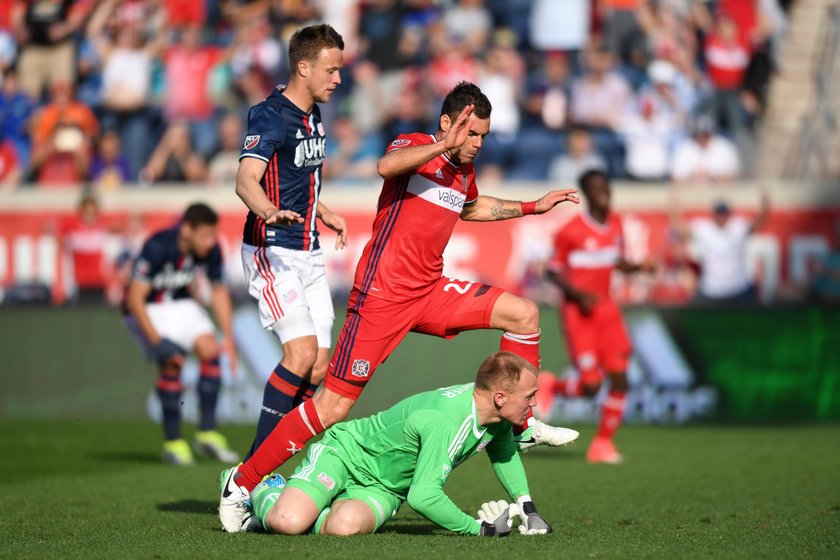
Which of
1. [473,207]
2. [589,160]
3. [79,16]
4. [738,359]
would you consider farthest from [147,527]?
[79,16]

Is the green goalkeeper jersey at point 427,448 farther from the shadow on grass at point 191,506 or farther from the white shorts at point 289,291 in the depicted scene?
the shadow on grass at point 191,506

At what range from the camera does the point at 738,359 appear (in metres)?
15.1

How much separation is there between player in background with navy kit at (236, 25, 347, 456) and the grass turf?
1.02 m

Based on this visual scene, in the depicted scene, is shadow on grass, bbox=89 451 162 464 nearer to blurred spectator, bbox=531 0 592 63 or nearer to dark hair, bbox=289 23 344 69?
dark hair, bbox=289 23 344 69

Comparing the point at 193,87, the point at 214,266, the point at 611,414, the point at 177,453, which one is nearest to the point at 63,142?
the point at 193,87

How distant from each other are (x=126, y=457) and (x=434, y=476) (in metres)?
6.37

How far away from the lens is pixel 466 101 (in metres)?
7.15

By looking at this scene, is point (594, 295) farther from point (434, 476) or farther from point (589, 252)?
point (434, 476)

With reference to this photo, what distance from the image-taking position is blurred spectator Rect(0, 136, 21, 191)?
20484mm

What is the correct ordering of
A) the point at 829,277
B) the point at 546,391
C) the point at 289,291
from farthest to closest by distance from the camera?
the point at 829,277 < the point at 546,391 < the point at 289,291

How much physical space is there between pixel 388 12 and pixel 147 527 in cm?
1478

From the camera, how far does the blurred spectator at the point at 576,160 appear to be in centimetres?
1827

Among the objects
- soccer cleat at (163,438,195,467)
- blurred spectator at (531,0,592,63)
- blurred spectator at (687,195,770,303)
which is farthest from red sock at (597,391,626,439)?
blurred spectator at (531,0,592,63)

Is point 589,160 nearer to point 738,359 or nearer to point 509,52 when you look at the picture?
point 509,52
